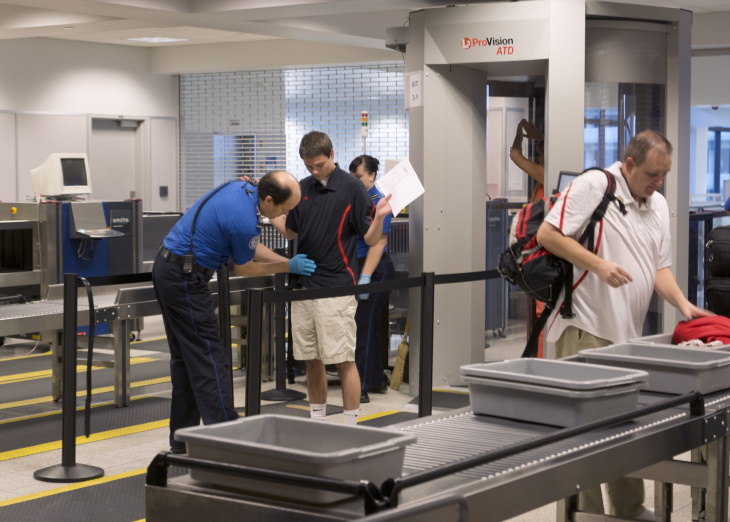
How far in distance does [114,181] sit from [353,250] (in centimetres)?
1068

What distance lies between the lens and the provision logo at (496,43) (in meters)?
7.20

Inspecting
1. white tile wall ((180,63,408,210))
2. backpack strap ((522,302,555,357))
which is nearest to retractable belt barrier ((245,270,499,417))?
backpack strap ((522,302,555,357))

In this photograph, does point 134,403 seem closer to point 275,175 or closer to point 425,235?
point 425,235

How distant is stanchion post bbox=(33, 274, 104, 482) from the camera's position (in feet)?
17.7

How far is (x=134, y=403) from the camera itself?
7.71 metres

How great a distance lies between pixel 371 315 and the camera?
760cm

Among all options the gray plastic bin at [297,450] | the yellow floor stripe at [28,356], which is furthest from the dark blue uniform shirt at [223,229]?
the yellow floor stripe at [28,356]

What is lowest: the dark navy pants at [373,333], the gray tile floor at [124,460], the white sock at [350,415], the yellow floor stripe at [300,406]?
the gray tile floor at [124,460]

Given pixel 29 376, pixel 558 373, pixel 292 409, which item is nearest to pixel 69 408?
pixel 292 409

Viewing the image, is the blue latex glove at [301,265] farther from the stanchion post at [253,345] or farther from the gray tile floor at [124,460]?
the stanchion post at [253,345]

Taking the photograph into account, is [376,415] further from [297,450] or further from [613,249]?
[297,450]

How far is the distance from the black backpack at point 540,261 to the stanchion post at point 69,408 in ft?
7.24

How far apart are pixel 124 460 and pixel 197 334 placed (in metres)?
1.01

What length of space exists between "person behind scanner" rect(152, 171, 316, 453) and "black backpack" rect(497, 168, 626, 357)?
1439 millimetres
